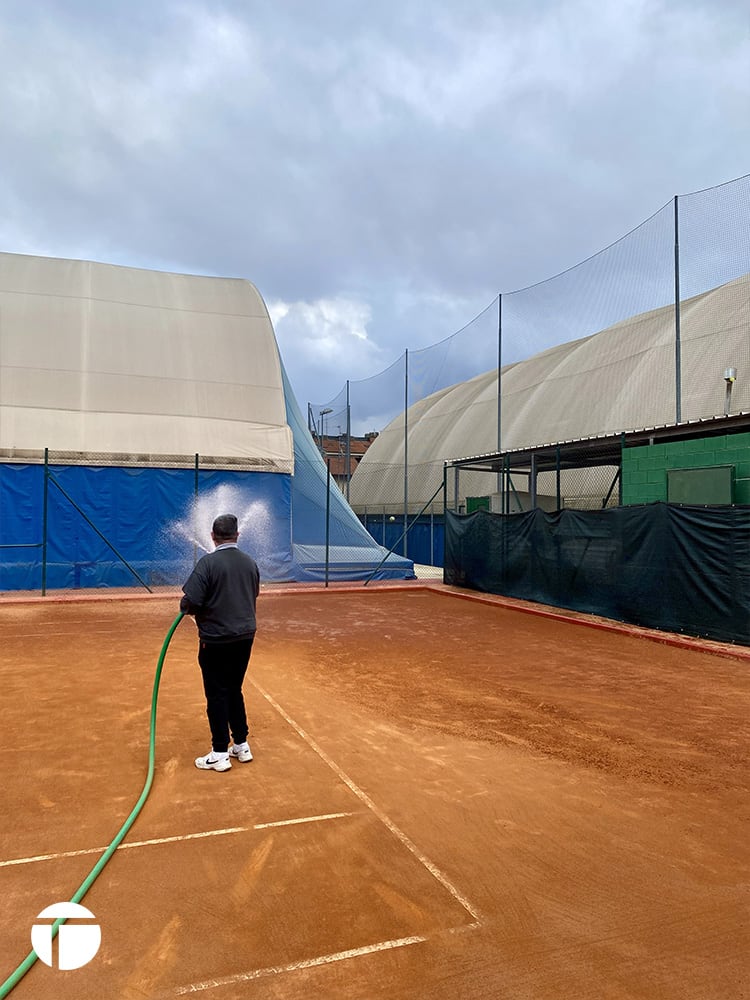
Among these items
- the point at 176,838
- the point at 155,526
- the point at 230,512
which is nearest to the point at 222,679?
the point at 176,838

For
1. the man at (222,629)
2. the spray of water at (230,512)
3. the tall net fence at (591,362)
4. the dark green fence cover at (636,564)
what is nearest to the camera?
the man at (222,629)

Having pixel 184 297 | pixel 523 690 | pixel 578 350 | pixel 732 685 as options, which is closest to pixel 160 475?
pixel 184 297

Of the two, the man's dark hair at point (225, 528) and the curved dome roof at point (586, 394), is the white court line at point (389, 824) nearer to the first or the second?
the man's dark hair at point (225, 528)

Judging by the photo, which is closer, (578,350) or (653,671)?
(653,671)

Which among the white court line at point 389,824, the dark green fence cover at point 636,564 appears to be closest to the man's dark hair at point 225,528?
the white court line at point 389,824

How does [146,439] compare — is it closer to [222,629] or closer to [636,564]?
[636,564]

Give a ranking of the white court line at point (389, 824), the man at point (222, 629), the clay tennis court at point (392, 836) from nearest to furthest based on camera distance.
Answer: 1. the clay tennis court at point (392, 836)
2. the white court line at point (389, 824)
3. the man at point (222, 629)

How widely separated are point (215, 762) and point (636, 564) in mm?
9165

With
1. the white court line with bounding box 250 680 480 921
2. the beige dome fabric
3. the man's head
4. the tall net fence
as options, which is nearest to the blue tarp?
the beige dome fabric

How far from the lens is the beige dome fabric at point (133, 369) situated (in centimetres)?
1798

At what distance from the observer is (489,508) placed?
23.7 meters

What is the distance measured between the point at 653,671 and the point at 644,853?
205 inches

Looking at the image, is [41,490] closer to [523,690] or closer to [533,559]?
[533,559]

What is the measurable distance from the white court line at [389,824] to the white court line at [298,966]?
0.37 meters
